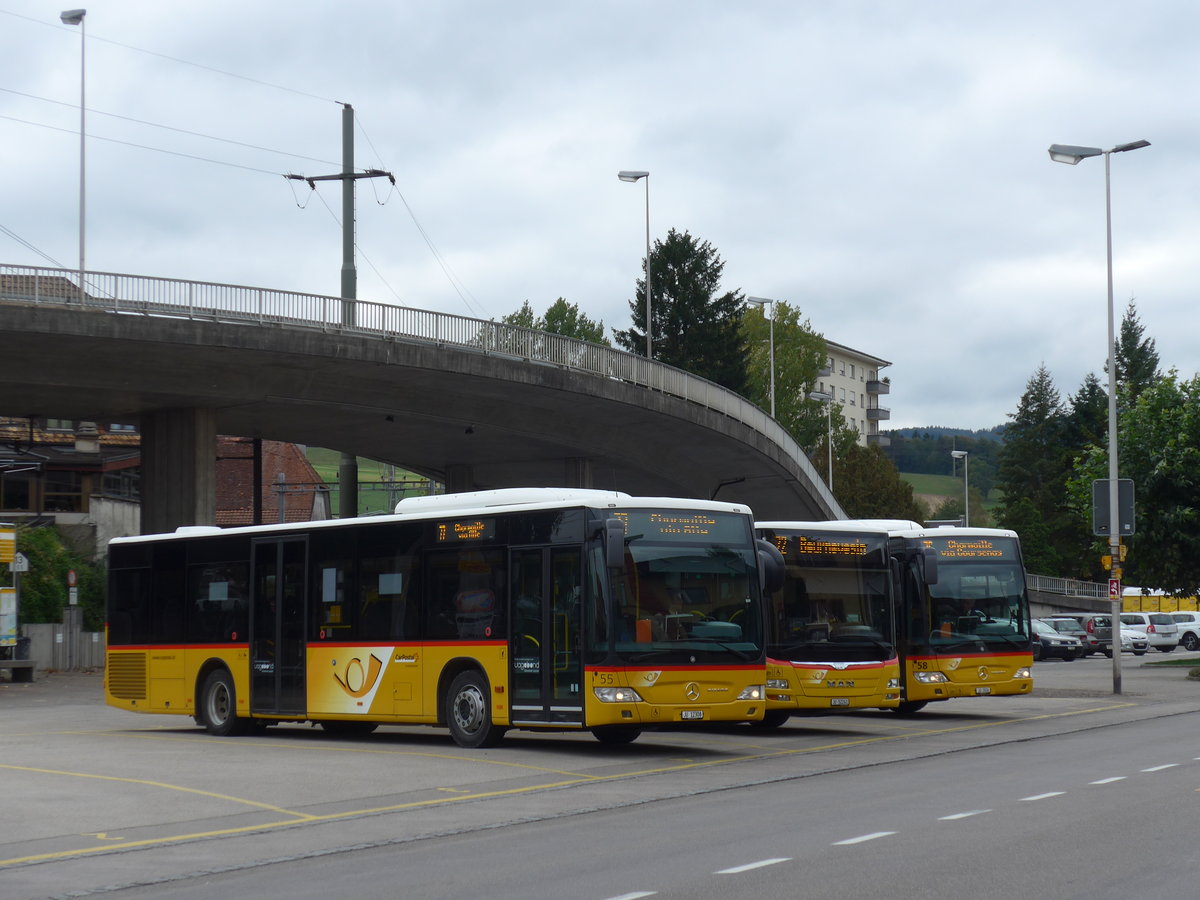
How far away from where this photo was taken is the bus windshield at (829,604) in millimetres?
20656

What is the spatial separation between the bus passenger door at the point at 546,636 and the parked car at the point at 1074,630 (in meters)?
39.6

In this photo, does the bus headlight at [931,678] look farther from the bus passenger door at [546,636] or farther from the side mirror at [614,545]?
the side mirror at [614,545]

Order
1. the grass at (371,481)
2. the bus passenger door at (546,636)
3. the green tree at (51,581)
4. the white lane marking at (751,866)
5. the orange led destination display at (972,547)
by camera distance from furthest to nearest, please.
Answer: the grass at (371,481) → the green tree at (51,581) → the orange led destination display at (972,547) → the bus passenger door at (546,636) → the white lane marking at (751,866)

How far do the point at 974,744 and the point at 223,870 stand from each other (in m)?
11.3

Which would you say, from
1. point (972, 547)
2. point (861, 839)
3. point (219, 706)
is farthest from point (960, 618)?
point (861, 839)

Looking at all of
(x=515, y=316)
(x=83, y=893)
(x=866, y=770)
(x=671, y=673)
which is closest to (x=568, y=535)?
(x=671, y=673)

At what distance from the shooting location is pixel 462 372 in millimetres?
37969

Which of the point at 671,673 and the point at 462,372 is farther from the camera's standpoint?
the point at 462,372

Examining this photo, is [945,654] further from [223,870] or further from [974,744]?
[223,870]

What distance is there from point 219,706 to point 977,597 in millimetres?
11076

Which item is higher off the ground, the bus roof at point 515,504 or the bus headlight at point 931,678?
the bus roof at point 515,504

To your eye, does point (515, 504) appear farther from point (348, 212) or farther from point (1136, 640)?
point (1136, 640)

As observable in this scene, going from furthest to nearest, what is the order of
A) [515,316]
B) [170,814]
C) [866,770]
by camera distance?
1. [515,316]
2. [866,770]
3. [170,814]

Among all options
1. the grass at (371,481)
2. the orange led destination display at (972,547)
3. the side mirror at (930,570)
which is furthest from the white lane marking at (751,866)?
the grass at (371,481)
